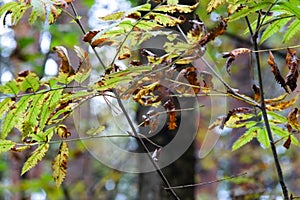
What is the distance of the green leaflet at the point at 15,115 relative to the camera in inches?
25.7

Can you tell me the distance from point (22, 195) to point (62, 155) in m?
2.04

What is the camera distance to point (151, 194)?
68.6 inches

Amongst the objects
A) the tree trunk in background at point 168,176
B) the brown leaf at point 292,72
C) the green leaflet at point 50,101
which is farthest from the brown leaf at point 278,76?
the tree trunk in background at point 168,176

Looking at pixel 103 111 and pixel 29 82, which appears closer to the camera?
pixel 29 82

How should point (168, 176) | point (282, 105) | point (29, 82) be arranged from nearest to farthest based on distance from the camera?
1. point (29, 82)
2. point (282, 105)
3. point (168, 176)

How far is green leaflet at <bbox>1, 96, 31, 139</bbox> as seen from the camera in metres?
0.65

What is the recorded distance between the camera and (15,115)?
0.66m

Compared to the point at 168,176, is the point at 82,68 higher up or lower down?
higher up

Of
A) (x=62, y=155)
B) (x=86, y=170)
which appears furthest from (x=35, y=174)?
(x=62, y=155)

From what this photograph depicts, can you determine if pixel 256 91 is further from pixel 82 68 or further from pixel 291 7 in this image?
pixel 82 68

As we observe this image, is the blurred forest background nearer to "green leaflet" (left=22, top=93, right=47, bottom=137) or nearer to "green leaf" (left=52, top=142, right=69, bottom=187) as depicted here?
"green leaf" (left=52, top=142, right=69, bottom=187)

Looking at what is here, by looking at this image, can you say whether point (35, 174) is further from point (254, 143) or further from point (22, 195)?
point (254, 143)

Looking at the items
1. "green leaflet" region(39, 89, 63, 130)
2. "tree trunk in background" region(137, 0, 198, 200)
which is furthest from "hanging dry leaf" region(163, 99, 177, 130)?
"tree trunk in background" region(137, 0, 198, 200)

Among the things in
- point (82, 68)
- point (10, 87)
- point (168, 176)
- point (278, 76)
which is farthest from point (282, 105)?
point (168, 176)
